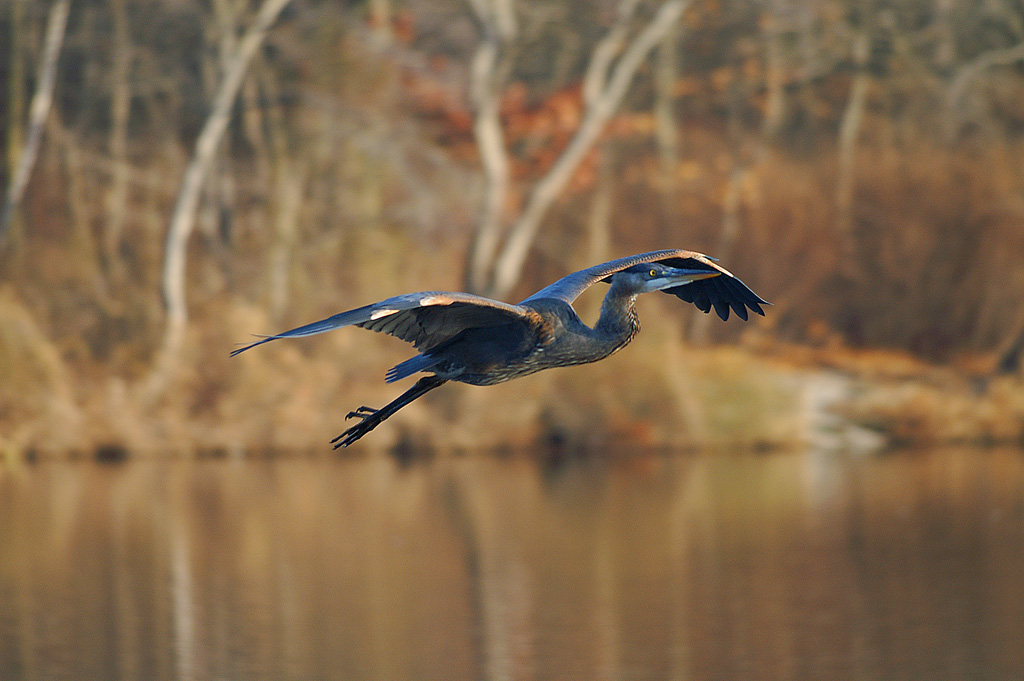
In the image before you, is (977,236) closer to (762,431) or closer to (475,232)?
(762,431)

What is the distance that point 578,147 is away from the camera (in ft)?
59.0

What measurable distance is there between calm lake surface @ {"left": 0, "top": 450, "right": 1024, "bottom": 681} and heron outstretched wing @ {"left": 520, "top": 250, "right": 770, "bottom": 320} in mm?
3486

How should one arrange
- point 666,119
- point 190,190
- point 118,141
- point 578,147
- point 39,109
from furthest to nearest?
point 118,141 < point 39,109 < point 666,119 < point 190,190 < point 578,147

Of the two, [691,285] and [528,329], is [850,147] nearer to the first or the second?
[691,285]

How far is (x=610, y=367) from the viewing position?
17.4 m

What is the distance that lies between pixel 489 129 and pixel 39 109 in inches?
249

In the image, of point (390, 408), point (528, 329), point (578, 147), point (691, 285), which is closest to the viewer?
point (528, 329)

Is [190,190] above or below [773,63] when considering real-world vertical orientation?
below

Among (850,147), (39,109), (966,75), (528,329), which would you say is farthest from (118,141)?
(528,329)

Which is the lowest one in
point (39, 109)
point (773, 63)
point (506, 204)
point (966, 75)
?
point (506, 204)

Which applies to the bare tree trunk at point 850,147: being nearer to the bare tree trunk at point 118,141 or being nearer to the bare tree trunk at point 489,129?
the bare tree trunk at point 489,129

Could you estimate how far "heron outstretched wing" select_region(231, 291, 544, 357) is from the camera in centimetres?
429

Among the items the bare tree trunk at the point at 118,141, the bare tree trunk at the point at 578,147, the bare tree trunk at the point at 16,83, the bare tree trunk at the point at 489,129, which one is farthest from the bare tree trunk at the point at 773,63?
the bare tree trunk at the point at 16,83

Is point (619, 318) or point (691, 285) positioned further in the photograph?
point (691, 285)
